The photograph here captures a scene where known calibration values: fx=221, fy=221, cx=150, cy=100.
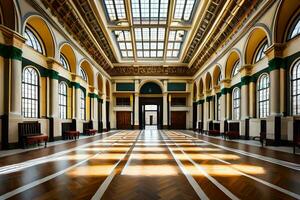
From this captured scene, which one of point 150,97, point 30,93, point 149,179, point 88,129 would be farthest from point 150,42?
point 149,179

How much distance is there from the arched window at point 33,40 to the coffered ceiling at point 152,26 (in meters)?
1.77

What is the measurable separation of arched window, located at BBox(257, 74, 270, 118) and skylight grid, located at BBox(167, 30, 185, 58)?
10473 millimetres

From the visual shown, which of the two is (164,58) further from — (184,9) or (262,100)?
(262,100)

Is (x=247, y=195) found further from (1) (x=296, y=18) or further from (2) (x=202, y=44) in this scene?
(2) (x=202, y=44)

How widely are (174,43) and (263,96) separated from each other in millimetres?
13259

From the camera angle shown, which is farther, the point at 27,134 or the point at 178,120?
the point at 178,120

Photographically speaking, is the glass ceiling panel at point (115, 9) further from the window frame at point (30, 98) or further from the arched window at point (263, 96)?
the arched window at point (263, 96)

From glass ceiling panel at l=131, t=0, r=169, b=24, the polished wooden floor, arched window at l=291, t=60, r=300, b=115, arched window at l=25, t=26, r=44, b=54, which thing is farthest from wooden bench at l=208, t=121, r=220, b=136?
arched window at l=25, t=26, r=44, b=54

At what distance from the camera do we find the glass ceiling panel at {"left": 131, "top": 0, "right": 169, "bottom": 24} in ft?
58.9

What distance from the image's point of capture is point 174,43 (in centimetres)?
2522

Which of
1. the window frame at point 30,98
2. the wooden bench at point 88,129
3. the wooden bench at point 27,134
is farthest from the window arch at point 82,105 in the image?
the wooden bench at point 27,134

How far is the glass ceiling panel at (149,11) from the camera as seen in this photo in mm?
17953

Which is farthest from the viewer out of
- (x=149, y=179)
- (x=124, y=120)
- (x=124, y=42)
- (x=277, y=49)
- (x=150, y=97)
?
(x=150, y=97)

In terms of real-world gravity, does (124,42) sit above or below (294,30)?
above
